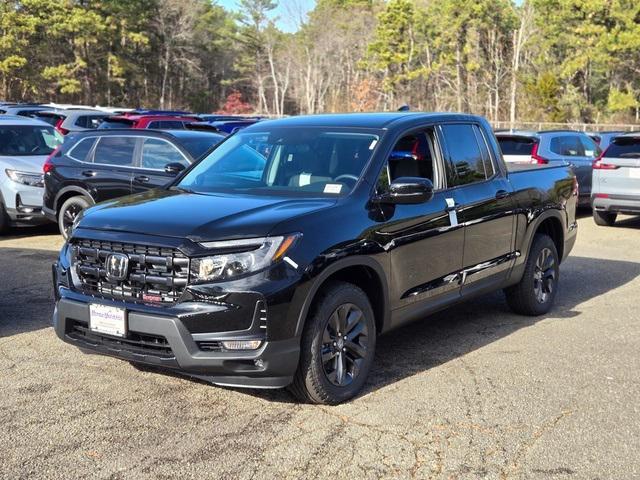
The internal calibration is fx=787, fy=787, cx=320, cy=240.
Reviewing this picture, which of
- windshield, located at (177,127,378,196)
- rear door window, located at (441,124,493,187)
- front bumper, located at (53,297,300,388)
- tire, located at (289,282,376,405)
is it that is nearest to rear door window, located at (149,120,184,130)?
windshield, located at (177,127,378,196)

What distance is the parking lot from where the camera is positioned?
407 cm

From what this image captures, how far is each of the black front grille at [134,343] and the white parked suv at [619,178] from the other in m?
10.6

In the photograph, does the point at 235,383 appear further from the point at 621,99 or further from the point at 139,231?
the point at 621,99

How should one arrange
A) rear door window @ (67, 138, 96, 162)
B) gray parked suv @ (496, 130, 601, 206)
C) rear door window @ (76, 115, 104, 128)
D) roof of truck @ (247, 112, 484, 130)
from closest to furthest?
1. roof of truck @ (247, 112, 484, 130)
2. rear door window @ (67, 138, 96, 162)
3. gray parked suv @ (496, 130, 601, 206)
4. rear door window @ (76, 115, 104, 128)

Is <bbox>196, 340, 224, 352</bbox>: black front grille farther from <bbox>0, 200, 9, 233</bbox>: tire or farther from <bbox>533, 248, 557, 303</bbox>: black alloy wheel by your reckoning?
<bbox>0, 200, 9, 233</bbox>: tire

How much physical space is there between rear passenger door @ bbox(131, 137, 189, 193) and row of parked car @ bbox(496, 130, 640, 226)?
6.45 metres

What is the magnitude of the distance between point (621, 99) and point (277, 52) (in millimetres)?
37539

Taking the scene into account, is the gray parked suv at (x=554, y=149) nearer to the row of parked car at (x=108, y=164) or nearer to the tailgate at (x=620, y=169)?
the row of parked car at (x=108, y=164)

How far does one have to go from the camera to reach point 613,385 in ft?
17.7

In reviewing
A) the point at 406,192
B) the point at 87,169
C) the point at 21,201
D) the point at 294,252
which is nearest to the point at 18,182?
the point at 21,201

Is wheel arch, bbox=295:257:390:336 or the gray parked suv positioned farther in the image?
the gray parked suv

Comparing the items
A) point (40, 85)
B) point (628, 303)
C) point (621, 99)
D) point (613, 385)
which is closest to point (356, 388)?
point (613, 385)

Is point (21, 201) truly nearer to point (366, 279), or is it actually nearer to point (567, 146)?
point (366, 279)

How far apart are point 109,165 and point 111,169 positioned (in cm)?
11
